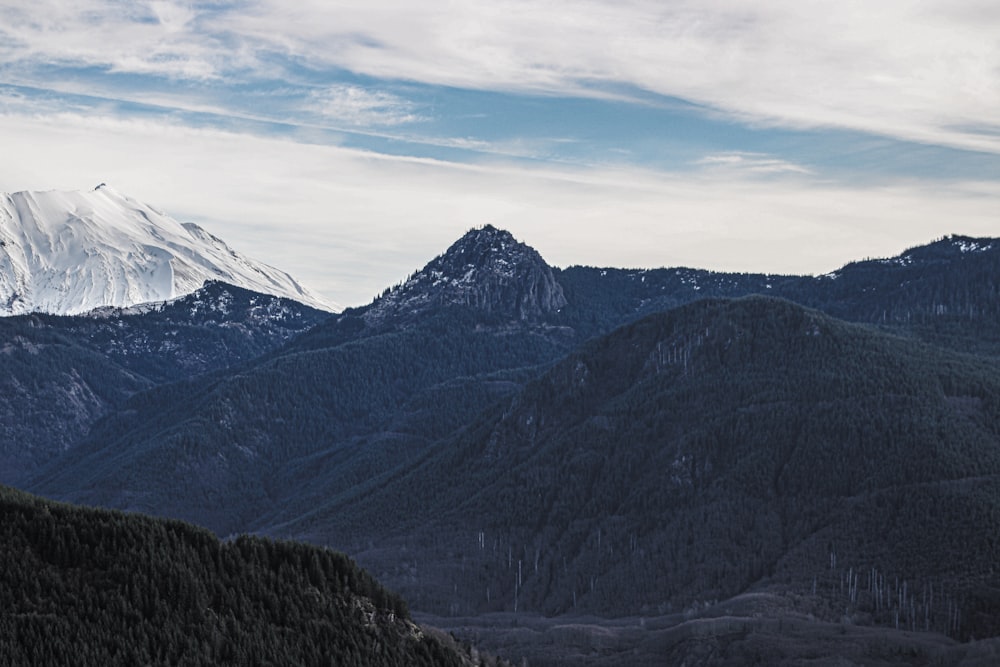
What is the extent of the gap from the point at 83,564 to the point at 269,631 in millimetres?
24617

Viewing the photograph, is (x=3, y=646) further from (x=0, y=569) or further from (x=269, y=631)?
(x=269, y=631)

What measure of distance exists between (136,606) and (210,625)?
9.37 meters

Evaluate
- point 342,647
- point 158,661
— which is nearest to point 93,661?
point 158,661

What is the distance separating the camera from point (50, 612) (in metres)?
182

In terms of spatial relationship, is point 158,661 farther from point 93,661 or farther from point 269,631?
point 269,631

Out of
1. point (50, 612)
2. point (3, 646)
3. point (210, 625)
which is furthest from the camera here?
point (210, 625)

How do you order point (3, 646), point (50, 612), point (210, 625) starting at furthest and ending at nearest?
point (210, 625) → point (50, 612) → point (3, 646)

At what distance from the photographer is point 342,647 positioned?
19988cm

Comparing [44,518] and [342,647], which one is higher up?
[44,518]

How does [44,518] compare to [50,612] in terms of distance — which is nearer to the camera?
[50,612]

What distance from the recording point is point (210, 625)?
635 ft

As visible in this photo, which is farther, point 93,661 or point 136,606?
point 136,606

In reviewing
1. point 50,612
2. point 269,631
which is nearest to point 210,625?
point 269,631

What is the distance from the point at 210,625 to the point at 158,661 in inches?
544
